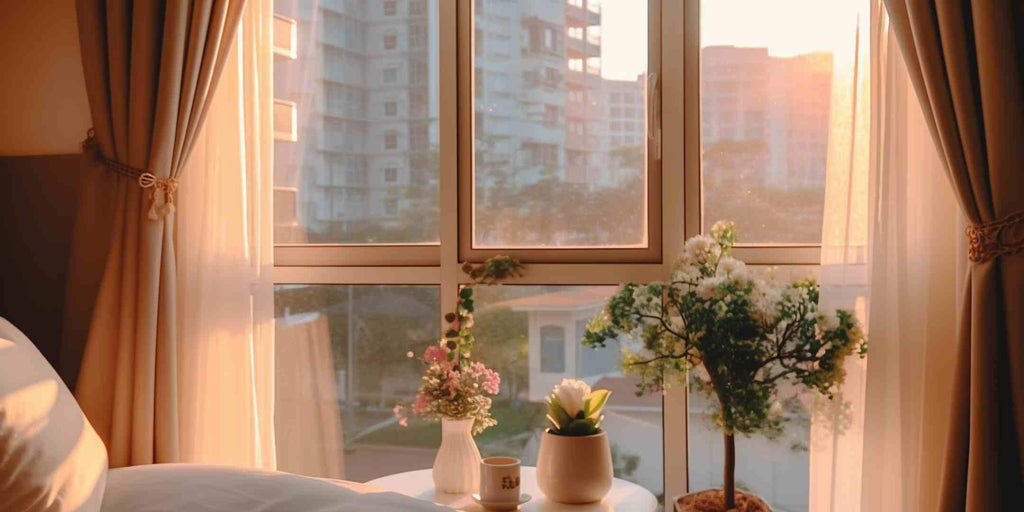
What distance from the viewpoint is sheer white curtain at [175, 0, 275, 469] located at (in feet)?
8.44

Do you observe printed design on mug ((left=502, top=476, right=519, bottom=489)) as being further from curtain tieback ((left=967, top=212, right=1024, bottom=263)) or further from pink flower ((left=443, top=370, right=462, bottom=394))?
curtain tieback ((left=967, top=212, right=1024, bottom=263))

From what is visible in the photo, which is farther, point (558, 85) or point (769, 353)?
point (558, 85)

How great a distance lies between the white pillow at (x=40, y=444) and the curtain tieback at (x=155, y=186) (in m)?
0.86

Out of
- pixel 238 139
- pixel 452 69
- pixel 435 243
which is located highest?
pixel 452 69

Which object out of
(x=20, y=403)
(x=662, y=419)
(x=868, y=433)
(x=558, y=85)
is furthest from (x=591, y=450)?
(x=20, y=403)

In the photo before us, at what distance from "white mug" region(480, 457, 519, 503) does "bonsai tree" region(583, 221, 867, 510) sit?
1.18ft

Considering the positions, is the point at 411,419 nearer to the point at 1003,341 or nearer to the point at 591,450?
the point at 591,450

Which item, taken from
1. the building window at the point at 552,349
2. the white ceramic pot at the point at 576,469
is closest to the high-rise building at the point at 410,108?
the building window at the point at 552,349

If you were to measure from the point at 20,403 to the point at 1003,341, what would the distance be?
176cm

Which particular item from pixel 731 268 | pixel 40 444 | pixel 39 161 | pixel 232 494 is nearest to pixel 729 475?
pixel 731 268

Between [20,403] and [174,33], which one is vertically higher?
[174,33]

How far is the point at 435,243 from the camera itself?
2.68m

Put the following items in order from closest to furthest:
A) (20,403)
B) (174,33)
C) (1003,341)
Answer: (20,403) → (1003,341) → (174,33)

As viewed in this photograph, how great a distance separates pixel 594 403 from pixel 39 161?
1803 mm
